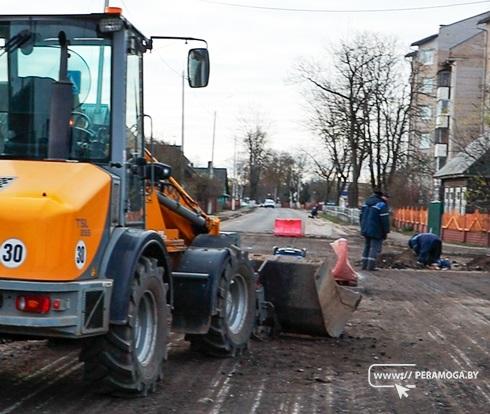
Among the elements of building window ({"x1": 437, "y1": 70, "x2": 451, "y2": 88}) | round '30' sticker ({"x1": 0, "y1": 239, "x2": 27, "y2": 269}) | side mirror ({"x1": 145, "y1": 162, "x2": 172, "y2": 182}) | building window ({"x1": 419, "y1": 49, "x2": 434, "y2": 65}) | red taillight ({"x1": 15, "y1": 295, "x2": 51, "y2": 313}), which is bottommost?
red taillight ({"x1": 15, "y1": 295, "x2": 51, "y2": 313})

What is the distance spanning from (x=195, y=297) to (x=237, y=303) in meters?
1.22

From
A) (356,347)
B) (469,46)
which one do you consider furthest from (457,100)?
(356,347)

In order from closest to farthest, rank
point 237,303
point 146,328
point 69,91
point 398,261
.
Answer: point 69,91
point 146,328
point 237,303
point 398,261

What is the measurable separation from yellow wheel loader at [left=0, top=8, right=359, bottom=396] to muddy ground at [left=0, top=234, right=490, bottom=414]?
34cm

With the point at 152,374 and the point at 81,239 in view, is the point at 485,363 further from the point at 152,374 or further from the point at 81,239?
the point at 81,239

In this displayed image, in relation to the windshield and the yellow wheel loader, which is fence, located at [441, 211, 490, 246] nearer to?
the yellow wheel loader

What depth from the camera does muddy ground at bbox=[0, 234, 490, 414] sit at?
23.3 feet

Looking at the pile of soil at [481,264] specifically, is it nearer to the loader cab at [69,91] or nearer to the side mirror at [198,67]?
the side mirror at [198,67]

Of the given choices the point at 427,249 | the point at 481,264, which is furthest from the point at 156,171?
the point at 481,264

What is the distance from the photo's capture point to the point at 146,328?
7.48 meters

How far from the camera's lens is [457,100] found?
81.6 meters

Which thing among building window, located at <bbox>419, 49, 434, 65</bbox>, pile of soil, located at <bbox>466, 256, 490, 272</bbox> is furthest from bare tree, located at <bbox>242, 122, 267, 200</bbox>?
pile of soil, located at <bbox>466, 256, 490, 272</bbox>

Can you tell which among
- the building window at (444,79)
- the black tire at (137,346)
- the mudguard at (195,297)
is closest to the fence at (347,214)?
the building window at (444,79)

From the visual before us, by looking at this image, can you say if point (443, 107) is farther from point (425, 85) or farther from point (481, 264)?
point (481, 264)
